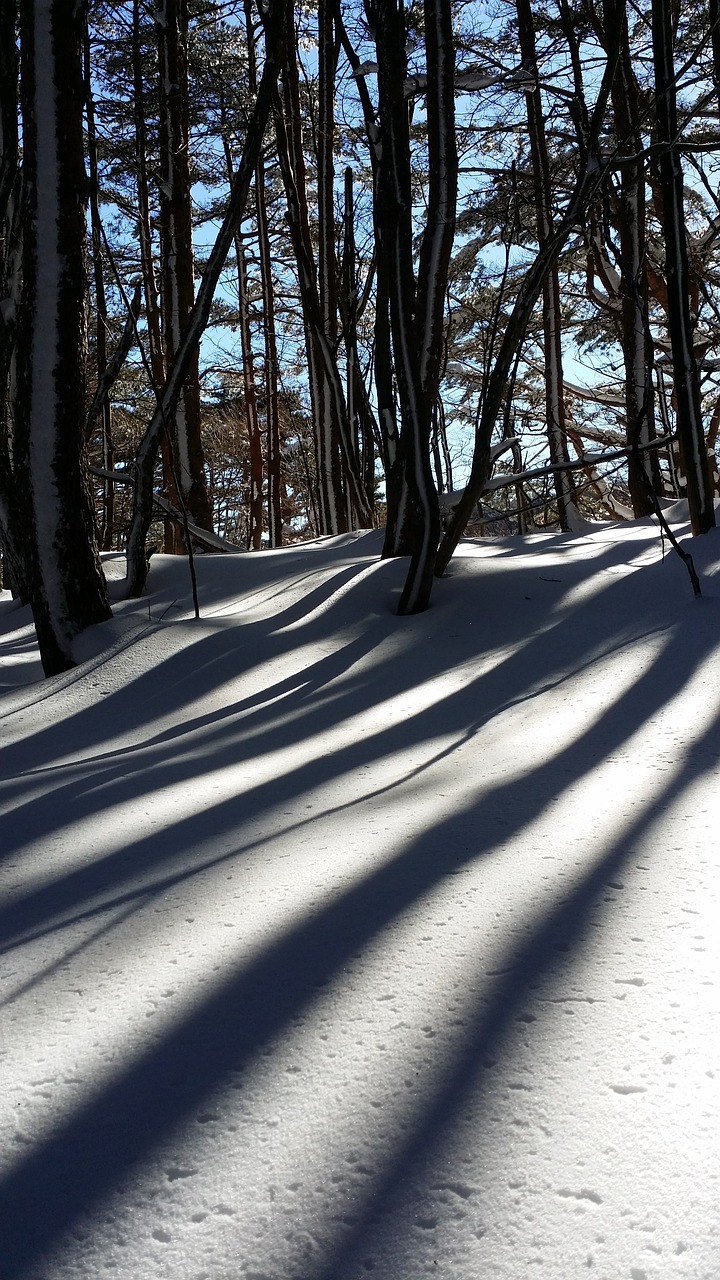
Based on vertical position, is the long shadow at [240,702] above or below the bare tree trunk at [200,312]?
below

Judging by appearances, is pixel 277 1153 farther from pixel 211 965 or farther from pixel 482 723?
pixel 482 723

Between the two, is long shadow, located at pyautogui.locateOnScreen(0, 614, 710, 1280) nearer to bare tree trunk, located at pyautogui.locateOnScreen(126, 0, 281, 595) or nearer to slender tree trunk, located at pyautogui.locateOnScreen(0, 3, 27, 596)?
bare tree trunk, located at pyautogui.locateOnScreen(126, 0, 281, 595)

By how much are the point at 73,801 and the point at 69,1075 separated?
1106mm

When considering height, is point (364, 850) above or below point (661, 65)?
below

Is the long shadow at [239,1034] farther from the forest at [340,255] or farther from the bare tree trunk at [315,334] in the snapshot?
the bare tree trunk at [315,334]

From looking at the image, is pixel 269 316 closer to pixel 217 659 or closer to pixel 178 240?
pixel 178 240

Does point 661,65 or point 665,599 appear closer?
Result: point 665,599

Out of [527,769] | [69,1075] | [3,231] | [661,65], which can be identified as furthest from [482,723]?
[3,231]

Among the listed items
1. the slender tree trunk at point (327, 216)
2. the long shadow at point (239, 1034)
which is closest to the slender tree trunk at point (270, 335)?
the slender tree trunk at point (327, 216)

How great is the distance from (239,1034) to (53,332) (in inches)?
143

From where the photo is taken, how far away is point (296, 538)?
22.9m

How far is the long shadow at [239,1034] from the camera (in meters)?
0.76

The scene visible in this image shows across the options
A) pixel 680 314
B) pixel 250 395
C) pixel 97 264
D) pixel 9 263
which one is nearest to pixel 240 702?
pixel 680 314

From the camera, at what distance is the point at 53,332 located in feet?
12.7
